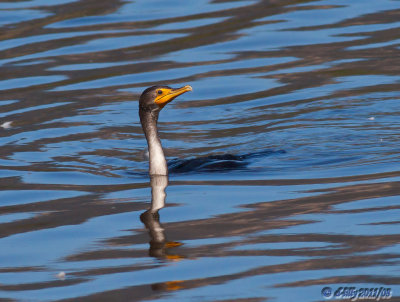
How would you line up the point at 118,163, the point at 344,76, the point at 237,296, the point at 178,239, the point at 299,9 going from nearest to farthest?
the point at 237,296, the point at 178,239, the point at 118,163, the point at 344,76, the point at 299,9

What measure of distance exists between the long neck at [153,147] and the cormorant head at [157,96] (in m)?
0.08

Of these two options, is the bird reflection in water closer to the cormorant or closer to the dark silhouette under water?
the cormorant

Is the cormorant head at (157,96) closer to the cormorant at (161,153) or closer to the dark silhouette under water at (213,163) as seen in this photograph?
the cormorant at (161,153)

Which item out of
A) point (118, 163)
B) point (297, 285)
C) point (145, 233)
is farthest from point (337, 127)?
point (297, 285)

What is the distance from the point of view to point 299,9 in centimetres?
1938

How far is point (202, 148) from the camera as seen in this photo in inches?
470

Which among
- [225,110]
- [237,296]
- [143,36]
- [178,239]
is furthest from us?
[143,36]

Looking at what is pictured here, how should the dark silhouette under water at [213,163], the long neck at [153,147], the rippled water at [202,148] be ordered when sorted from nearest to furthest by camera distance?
1. the rippled water at [202,148]
2. the dark silhouette under water at [213,163]
3. the long neck at [153,147]

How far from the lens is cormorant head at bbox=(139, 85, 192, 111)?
10.4 metres

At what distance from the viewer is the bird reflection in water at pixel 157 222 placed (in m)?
7.47

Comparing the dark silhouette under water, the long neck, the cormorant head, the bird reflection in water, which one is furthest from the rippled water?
the cormorant head

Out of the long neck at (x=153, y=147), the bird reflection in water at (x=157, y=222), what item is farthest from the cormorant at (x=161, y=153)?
the bird reflection in water at (x=157, y=222)

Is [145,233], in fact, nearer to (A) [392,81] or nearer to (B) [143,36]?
(A) [392,81]

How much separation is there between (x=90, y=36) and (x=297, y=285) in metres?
12.5
